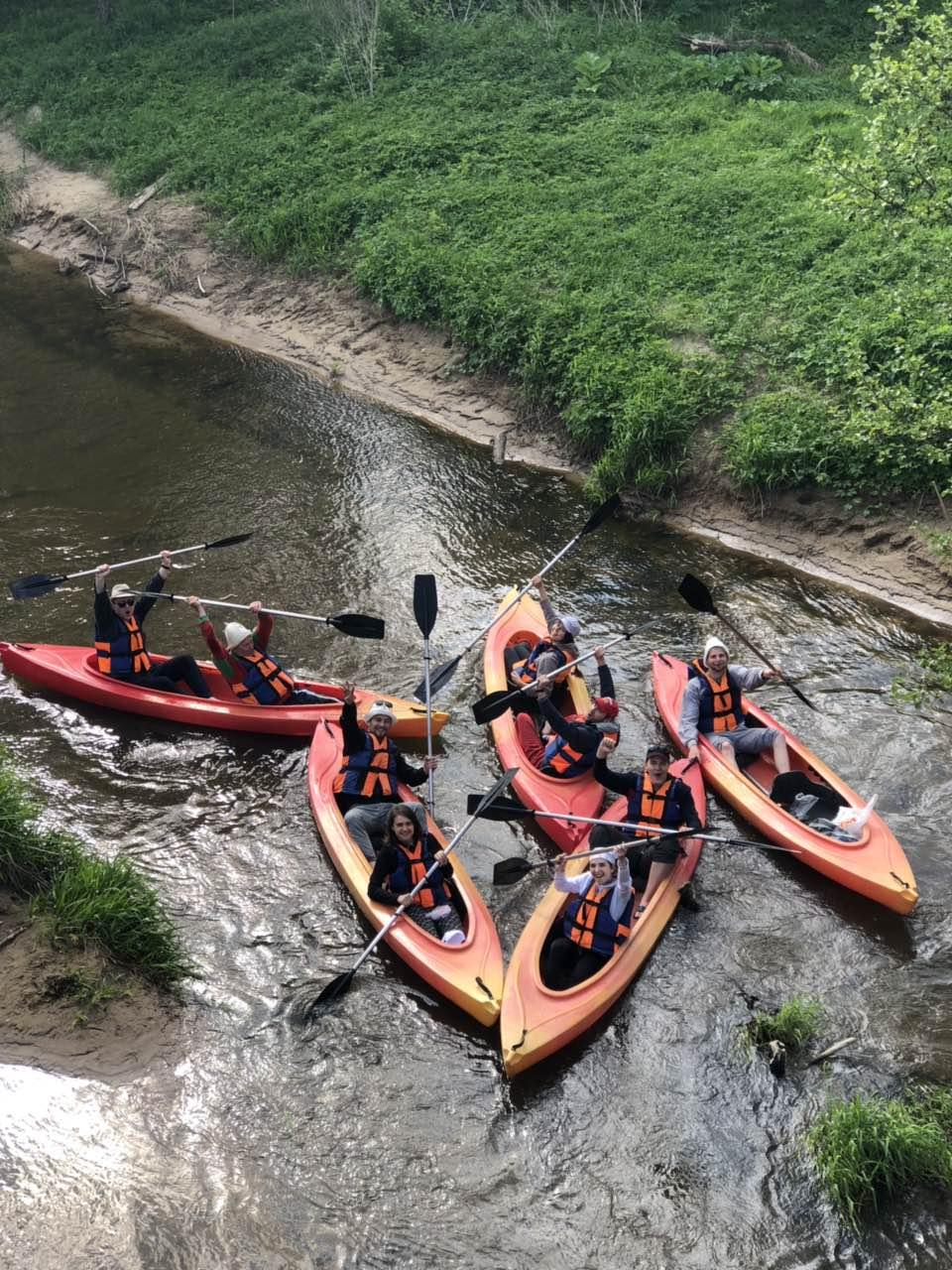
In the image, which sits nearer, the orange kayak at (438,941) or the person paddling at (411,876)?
the orange kayak at (438,941)

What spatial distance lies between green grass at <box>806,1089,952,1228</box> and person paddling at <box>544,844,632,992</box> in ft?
5.07

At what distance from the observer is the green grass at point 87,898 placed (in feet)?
20.5

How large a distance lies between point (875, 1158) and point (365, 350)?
11748mm

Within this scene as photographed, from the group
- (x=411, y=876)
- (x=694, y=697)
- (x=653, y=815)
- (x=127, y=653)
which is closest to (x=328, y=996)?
(x=411, y=876)

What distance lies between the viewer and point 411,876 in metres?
6.94

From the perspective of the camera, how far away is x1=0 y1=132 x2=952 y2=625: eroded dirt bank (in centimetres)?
1068

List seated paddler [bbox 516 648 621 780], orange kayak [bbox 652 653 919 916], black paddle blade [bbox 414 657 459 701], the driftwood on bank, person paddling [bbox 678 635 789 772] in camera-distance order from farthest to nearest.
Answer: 1. the driftwood on bank
2. black paddle blade [bbox 414 657 459 701]
3. person paddling [bbox 678 635 789 772]
4. seated paddler [bbox 516 648 621 780]
5. orange kayak [bbox 652 653 919 916]

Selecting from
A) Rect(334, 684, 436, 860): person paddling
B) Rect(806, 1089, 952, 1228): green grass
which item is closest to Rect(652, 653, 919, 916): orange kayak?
Rect(806, 1089, 952, 1228): green grass

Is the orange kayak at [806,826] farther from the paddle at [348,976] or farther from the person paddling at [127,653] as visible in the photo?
the person paddling at [127,653]

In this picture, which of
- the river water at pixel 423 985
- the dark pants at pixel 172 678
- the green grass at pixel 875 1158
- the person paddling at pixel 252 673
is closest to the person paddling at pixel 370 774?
the river water at pixel 423 985

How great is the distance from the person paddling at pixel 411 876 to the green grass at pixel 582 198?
5815mm

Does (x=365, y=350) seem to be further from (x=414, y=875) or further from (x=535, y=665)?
(x=414, y=875)

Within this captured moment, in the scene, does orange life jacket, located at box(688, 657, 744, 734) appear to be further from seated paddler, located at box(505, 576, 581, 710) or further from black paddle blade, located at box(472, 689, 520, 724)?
black paddle blade, located at box(472, 689, 520, 724)

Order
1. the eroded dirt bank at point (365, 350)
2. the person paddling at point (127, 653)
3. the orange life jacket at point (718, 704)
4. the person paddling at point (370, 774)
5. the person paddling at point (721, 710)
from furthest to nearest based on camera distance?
1. the eroded dirt bank at point (365, 350)
2. the person paddling at point (127, 653)
3. the orange life jacket at point (718, 704)
4. the person paddling at point (721, 710)
5. the person paddling at point (370, 774)
